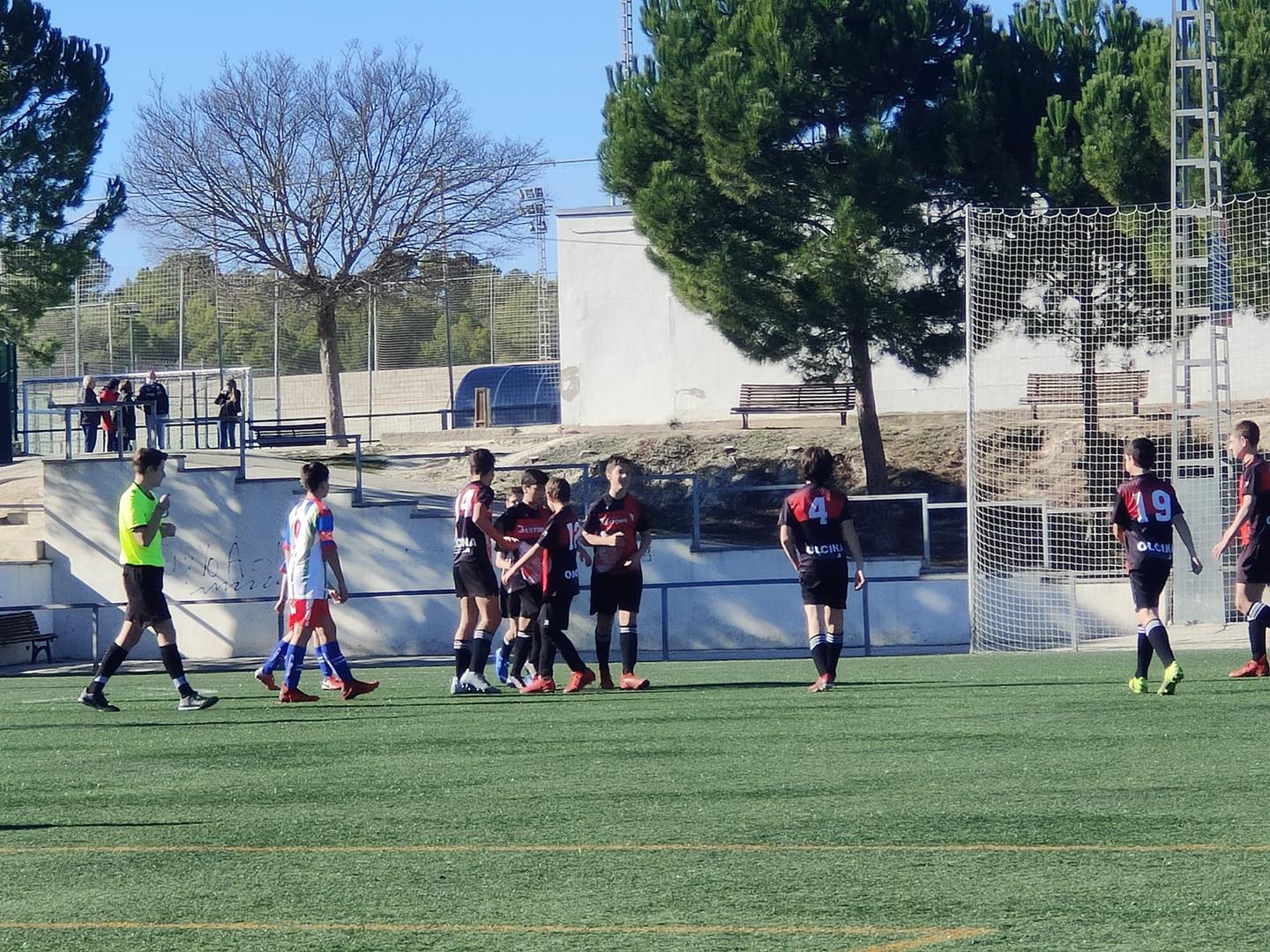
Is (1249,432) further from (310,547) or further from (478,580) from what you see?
(310,547)

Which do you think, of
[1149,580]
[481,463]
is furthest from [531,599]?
[1149,580]

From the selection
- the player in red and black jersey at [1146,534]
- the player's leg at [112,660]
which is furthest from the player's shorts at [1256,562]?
the player's leg at [112,660]

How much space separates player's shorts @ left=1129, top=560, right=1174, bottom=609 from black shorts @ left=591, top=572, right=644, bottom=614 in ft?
11.4

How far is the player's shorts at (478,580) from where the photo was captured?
1179 centimetres

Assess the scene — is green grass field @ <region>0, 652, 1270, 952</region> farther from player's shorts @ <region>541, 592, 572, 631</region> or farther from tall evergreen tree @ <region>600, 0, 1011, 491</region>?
tall evergreen tree @ <region>600, 0, 1011, 491</region>

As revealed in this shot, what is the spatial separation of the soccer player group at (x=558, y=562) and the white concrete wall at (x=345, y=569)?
906cm

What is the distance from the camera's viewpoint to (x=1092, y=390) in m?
23.6

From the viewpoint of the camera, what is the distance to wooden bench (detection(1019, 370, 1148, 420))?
23.9 meters

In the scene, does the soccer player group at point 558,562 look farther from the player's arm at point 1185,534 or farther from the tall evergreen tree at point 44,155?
the tall evergreen tree at point 44,155

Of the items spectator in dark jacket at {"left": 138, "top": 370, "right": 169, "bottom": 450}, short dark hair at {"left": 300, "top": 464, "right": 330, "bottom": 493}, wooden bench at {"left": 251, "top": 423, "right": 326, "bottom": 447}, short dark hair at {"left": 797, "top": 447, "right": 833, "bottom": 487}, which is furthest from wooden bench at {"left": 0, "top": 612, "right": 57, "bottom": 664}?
short dark hair at {"left": 797, "top": 447, "right": 833, "bottom": 487}

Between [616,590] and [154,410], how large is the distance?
12649mm

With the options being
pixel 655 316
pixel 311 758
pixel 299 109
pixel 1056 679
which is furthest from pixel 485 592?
pixel 299 109

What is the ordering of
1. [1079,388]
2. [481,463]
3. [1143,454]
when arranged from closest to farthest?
[1143,454] → [481,463] → [1079,388]

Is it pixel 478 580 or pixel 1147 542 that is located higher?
pixel 1147 542
